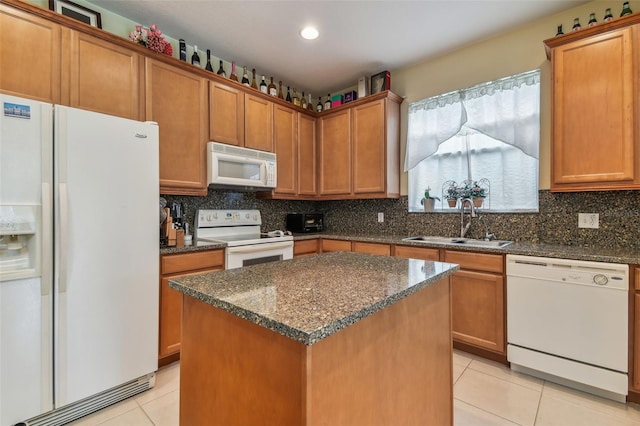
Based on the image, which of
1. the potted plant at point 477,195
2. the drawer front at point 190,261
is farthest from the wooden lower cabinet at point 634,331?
the drawer front at point 190,261

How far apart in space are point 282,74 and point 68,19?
1982 mm

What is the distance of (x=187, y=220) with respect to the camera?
2906 millimetres

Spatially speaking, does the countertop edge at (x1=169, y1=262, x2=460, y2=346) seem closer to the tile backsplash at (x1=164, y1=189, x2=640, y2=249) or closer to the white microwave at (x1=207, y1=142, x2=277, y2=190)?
the white microwave at (x1=207, y1=142, x2=277, y2=190)

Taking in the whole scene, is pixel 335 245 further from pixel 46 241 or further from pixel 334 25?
pixel 46 241

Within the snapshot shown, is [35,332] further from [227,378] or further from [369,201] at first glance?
[369,201]

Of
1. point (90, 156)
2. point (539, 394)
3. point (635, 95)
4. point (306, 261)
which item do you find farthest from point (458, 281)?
point (90, 156)

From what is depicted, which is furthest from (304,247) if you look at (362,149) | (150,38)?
(150,38)

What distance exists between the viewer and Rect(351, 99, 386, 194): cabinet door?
326 cm

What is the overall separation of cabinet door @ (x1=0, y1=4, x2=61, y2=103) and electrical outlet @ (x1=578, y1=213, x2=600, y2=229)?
3.82m

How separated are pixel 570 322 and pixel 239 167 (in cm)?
285

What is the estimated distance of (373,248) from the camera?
2955 mm

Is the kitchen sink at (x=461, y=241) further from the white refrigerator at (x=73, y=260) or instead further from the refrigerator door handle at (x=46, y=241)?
the refrigerator door handle at (x=46, y=241)

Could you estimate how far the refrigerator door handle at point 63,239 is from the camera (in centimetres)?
162

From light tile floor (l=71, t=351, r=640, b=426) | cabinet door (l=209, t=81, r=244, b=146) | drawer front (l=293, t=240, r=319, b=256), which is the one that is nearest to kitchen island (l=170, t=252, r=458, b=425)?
light tile floor (l=71, t=351, r=640, b=426)
